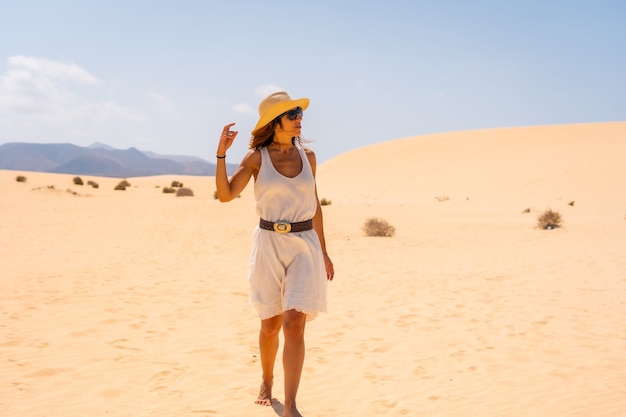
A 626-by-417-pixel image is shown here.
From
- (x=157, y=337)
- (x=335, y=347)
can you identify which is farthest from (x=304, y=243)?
(x=157, y=337)

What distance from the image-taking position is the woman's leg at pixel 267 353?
3.97m

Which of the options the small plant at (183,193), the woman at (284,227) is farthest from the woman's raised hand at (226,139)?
the small plant at (183,193)

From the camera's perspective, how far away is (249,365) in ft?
16.6

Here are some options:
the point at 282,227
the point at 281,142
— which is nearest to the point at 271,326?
the point at 282,227

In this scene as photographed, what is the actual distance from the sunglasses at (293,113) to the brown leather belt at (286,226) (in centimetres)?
69

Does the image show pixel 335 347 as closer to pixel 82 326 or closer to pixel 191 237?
pixel 82 326

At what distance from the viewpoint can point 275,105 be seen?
372 centimetres

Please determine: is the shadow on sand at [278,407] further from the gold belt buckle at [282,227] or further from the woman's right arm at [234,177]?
the woman's right arm at [234,177]

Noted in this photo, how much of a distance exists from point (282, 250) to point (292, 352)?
65cm

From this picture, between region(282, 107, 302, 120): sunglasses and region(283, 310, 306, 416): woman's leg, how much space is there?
1253 mm

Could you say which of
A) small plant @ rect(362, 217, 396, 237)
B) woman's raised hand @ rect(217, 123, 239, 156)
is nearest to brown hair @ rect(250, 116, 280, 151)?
woman's raised hand @ rect(217, 123, 239, 156)

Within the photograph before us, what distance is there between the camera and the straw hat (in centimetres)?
371

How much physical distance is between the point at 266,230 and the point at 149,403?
1514mm

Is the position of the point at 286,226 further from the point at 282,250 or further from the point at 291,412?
the point at 291,412
